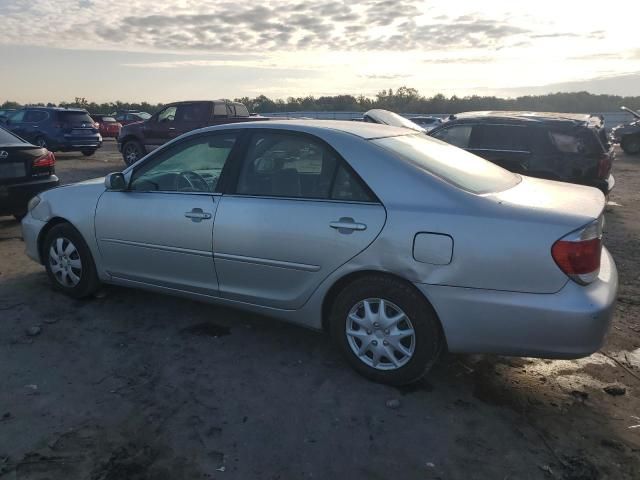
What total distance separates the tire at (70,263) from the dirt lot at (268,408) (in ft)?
0.87

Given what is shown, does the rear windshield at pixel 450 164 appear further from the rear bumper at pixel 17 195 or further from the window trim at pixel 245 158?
the rear bumper at pixel 17 195

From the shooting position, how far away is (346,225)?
334 centimetres

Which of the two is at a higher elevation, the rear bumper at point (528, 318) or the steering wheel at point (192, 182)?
the steering wheel at point (192, 182)

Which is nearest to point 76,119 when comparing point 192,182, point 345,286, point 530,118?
point 530,118

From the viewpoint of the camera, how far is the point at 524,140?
25.7 ft

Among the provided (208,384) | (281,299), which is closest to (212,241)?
(281,299)

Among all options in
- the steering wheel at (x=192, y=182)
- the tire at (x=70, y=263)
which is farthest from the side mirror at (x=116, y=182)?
the tire at (x=70, y=263)

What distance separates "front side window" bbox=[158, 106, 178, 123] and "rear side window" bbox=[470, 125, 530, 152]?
368 inches

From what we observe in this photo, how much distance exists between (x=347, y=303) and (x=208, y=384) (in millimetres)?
1016

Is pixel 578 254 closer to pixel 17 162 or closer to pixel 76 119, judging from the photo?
pixel 17 162

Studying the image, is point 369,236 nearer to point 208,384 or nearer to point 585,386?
point 208,384

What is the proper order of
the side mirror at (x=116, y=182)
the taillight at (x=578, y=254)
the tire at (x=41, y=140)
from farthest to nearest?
the tire at (x=41, y=140) → the side mirror at (x=116, y=182) → the taillight at (x=578, y=254)

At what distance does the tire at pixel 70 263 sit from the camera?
15.2ft

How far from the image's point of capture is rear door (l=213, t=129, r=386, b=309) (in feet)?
11.1
